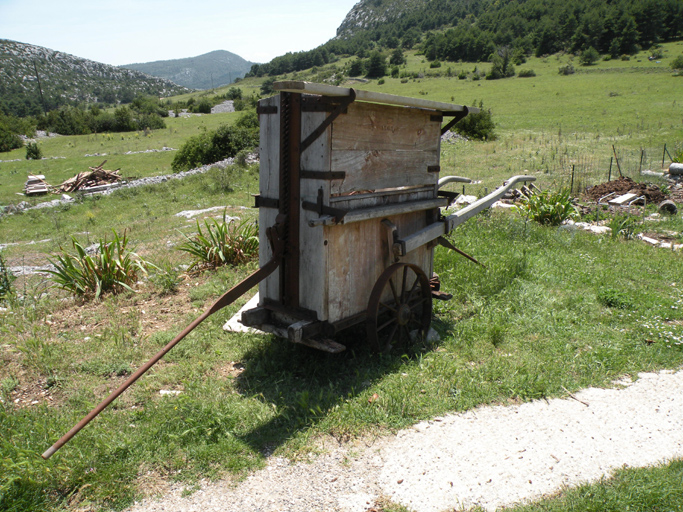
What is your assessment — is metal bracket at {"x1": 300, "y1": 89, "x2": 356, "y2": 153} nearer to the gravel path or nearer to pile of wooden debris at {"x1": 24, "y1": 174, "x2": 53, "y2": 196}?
the gravel path

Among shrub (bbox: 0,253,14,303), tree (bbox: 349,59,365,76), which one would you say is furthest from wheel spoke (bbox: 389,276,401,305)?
tree (bbox: 349,59,365,76)

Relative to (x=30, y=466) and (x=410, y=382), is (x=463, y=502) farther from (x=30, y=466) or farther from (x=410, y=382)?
(x=30, y=466)

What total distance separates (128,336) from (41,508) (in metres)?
2.42

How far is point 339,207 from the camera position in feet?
13.2

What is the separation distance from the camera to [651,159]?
53.4 feet

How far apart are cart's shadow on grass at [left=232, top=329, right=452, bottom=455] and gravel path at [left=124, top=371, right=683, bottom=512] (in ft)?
0.91

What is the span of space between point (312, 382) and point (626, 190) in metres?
11.0

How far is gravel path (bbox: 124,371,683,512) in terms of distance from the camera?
299 cm

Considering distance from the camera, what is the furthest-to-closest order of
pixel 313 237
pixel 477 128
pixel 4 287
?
pixel 477 128
pixel 4 287
pixel 313 237

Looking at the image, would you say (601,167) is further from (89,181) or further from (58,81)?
(58,81)

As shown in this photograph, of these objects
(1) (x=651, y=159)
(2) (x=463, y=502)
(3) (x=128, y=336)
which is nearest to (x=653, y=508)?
(2) (x=463, y=502)

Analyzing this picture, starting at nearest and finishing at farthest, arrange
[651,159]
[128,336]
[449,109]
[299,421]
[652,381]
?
[299,421], [652,381], [449,109], [128,336], [651,159]

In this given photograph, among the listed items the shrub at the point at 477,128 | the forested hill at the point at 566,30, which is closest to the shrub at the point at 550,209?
the shrub at the point at 477,128

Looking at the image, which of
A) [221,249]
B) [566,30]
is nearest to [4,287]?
[221,249]
